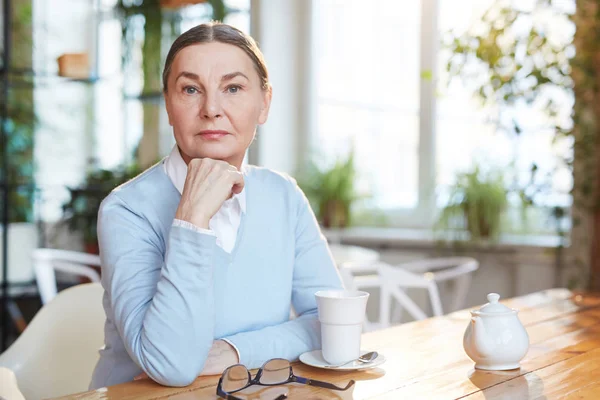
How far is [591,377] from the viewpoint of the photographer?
4.42 ft

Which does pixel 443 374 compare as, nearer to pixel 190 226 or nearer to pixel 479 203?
pixel 190 226

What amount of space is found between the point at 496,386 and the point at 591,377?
0.66 feet

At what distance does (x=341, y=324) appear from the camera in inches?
52.2

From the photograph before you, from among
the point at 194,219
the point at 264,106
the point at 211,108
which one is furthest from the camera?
the point at 264,106

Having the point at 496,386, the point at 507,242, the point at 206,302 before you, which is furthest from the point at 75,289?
the point at 507,242

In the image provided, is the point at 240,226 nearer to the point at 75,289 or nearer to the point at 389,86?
the point at 75,289

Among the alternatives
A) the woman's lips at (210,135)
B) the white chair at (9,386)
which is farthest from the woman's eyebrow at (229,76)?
the white chair at (9,386)

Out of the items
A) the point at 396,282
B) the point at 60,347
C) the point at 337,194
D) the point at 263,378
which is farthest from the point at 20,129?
the point at 263,378

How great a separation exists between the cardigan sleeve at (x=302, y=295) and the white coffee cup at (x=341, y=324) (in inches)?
3.8

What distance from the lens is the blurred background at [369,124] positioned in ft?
12.0

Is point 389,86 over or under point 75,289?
over

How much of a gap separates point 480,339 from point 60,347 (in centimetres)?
104

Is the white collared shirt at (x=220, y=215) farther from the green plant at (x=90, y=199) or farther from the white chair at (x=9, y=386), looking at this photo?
the green plant at (x=90, y=199)

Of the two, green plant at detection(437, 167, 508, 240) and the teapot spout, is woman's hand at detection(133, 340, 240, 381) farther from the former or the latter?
green plant at detection(437, 167, 508, 240)
